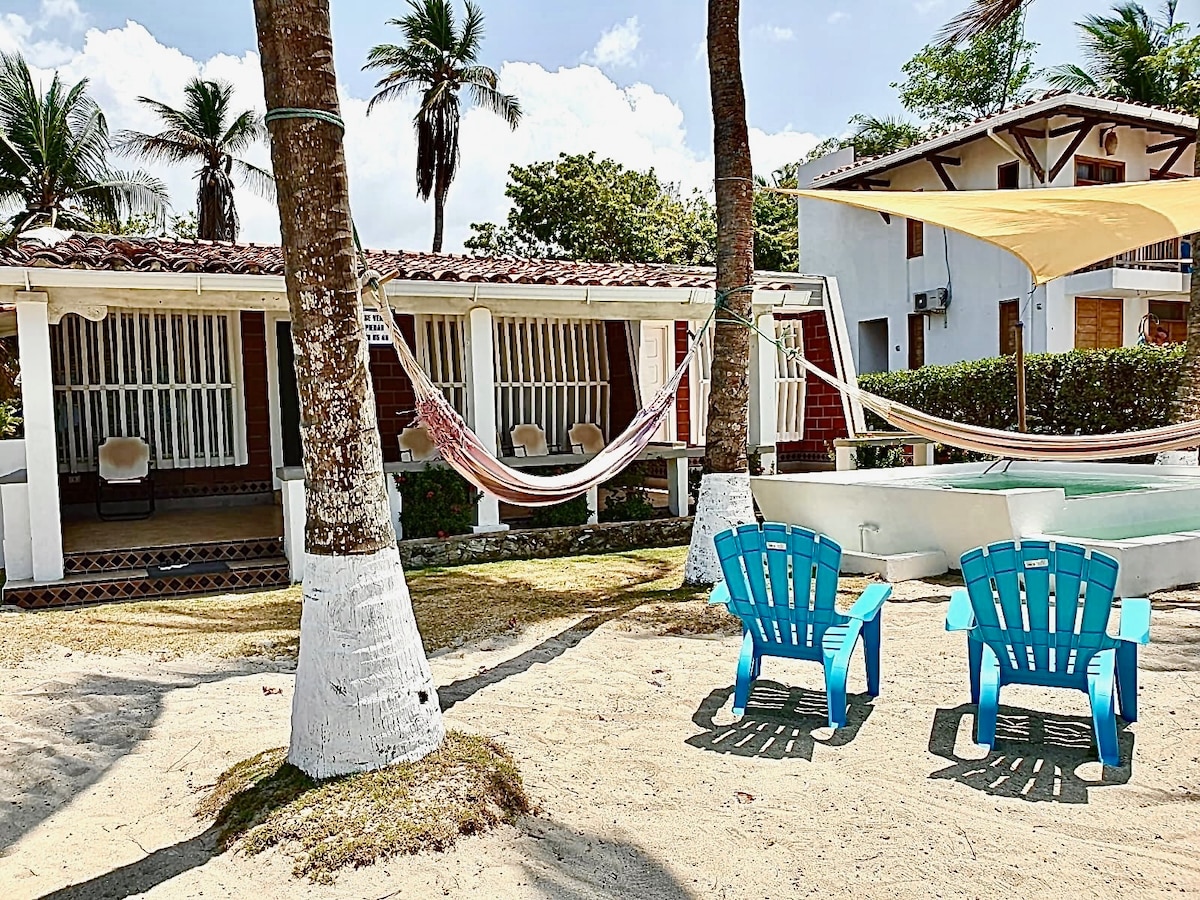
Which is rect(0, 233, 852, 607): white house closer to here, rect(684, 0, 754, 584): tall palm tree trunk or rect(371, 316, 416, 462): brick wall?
rect(371, 316, 416, 462): brick wall

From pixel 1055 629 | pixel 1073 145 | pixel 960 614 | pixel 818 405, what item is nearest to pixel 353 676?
pixel 960 614

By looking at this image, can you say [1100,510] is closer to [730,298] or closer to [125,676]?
[730,298]

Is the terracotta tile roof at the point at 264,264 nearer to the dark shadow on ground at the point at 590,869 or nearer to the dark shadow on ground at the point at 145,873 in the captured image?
the dark shadow on ground at the point at 145,873

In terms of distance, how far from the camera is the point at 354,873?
2.88m

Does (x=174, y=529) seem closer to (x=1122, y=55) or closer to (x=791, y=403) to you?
(x=791, y=403)

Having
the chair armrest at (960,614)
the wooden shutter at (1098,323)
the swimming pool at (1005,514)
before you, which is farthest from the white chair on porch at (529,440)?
the wooden shutter at (1098,323)

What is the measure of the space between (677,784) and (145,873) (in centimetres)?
175

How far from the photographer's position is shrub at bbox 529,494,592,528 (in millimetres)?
9391

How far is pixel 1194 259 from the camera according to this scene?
9.17 meters

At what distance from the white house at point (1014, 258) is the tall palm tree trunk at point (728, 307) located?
963cm

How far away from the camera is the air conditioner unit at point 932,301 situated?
17925 millimetres

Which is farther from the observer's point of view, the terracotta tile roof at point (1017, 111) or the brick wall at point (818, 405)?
the terracotta tile roof at point (1017, 111)

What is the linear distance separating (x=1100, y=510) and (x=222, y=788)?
19.6ft

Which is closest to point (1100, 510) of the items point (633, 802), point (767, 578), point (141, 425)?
point (767, 578)
